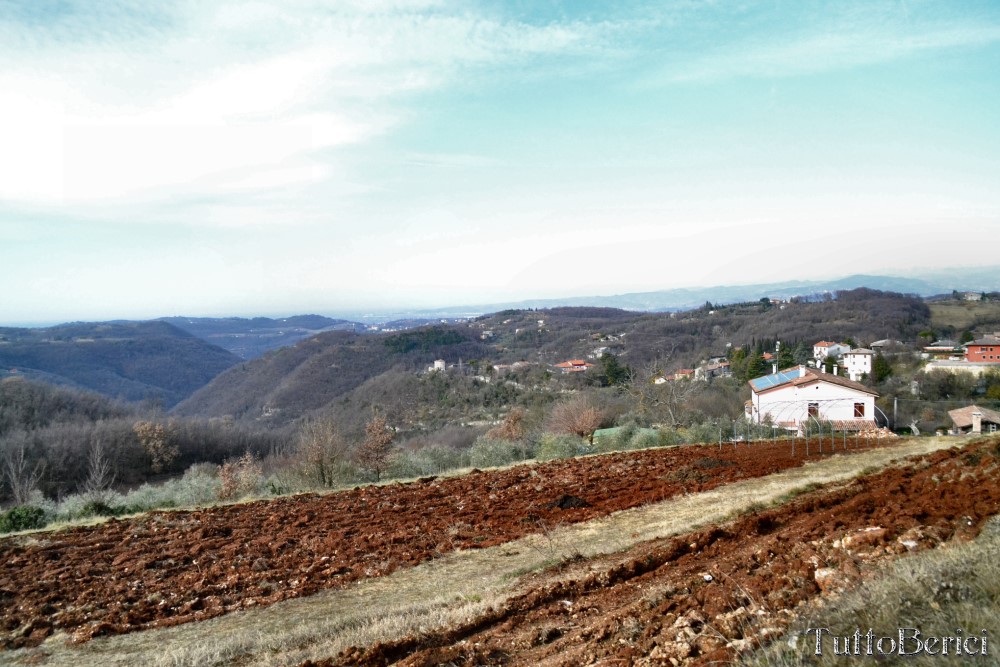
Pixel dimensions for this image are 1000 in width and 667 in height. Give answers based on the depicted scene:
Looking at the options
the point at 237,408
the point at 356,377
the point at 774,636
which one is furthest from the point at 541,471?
the point at 237,408

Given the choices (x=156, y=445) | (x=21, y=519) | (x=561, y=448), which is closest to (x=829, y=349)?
(x=561, y=448)

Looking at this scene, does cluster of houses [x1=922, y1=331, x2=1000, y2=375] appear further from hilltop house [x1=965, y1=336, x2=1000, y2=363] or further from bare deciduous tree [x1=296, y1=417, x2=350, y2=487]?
bare deciduous tree [x1=296, y1=417, x2=350, y2=487]

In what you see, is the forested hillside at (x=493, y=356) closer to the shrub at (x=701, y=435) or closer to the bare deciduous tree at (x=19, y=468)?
the bare deciduous tree at (x=19, y=468)

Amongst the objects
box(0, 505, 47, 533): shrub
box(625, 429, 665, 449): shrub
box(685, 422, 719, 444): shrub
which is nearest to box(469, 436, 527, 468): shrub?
box(625, 429, 665, 449): shrub

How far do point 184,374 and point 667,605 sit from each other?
467 ft

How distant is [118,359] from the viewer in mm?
122125

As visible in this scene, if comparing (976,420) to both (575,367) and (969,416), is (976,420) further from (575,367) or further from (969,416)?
(575,367)

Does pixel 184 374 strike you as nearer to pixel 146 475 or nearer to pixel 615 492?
pixel 146 475

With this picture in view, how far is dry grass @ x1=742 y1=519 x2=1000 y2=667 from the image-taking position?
9.51ft

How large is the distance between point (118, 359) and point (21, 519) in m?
126

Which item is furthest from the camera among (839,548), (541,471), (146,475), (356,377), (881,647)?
(356,377)

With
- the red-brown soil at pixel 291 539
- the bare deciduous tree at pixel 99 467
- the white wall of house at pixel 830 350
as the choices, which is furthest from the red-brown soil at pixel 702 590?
the white wall of house at pixel 830 350

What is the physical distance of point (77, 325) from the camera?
154625 mm

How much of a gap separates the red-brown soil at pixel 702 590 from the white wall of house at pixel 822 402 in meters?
24.2
